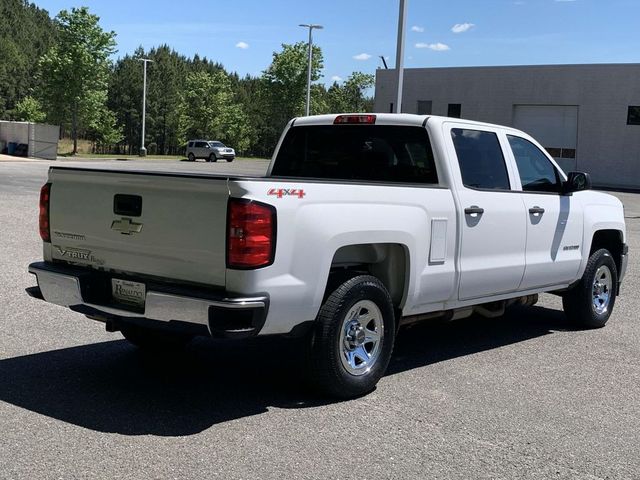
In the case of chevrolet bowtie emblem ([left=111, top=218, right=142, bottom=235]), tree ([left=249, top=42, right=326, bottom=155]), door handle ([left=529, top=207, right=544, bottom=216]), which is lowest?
chevrolet bowtie emblem ([left=111, top=218, right=142, bottom=235])

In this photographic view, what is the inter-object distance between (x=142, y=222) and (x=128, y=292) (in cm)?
47

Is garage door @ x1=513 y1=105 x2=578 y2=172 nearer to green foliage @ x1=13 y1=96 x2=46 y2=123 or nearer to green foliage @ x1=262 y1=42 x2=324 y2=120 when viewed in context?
green foliage @ x1=262 y1=42 x2=324 y2=120

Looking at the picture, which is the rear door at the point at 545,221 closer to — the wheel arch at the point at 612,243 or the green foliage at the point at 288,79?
the wheel arch at the point at 612,243

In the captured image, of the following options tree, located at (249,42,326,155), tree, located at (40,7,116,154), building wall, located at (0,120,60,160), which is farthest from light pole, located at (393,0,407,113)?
tree, located at (249,42,326,155)

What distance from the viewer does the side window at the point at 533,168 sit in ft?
22.7

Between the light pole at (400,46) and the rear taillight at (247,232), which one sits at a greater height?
the light pole at (400,46)

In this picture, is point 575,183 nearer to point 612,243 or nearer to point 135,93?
point 612,243

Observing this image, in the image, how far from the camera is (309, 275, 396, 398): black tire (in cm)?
496

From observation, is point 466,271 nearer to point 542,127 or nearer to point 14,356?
point 14,356

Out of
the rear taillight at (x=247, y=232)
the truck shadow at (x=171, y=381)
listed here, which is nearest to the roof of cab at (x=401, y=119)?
the truck shadow at (x=171, y=381)

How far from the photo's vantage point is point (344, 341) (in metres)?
5.18

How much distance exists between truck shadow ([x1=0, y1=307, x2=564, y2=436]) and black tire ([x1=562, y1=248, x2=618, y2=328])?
0.89 meters

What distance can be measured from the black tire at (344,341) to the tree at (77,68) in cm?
5743

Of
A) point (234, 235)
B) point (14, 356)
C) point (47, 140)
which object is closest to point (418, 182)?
point (234, 235)
